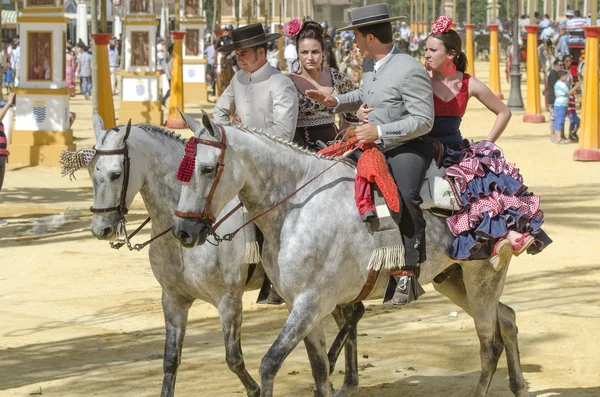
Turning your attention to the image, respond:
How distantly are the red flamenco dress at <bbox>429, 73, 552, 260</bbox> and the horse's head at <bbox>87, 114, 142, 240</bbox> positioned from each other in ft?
6.39

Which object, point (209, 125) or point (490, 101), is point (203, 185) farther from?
point (490, 101)

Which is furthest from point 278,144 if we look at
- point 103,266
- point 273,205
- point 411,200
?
point 103,266

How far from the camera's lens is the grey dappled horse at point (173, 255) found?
7191 millimetres

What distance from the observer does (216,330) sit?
33.8ft

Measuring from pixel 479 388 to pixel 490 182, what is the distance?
1383 millimetres

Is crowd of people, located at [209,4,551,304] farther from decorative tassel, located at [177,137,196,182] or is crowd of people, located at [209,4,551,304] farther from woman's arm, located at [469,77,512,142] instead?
decorative tassel, located at [177,137,196,182]

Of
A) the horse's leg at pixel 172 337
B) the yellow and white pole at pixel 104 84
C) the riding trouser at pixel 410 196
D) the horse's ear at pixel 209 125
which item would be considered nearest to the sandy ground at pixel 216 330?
the horse's leg at pixel 172 337

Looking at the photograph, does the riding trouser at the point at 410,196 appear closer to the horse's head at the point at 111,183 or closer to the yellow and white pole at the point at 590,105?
the horse's head at the point at 111,183

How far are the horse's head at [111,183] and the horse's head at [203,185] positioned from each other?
0.78m

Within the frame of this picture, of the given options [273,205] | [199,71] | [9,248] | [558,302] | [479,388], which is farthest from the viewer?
[199,71]

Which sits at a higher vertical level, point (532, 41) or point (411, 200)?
point (532, 41)

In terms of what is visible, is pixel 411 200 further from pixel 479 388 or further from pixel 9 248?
pixel 9 248

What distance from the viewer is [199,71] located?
37.6 m

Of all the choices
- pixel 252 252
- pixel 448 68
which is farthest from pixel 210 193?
pixel 448 68
